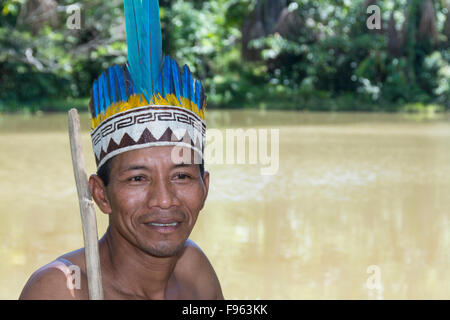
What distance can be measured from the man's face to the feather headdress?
4 centimetres

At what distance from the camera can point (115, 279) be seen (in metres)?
1.63

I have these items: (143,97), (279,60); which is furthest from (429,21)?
(143,97)

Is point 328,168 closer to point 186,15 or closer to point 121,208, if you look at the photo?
point 121,208

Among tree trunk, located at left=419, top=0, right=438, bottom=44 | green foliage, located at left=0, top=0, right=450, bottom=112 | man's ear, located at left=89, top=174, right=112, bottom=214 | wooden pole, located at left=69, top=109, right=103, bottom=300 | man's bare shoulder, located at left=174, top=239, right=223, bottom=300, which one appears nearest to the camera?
wooden pole, located at left=69, top=109, right=103, bottom=300

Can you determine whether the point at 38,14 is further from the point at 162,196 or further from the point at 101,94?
the point at 162,196

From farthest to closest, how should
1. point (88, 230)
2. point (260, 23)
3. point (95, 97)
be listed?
point (260, 23), point (95, 97), point (88, 230)

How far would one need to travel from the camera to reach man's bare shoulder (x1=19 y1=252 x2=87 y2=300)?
58.8 inches

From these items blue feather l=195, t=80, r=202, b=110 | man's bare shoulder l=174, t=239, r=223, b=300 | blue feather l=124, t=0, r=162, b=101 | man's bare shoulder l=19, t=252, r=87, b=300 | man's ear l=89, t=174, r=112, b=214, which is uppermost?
blue feather l=124, t=0, r=162, b=101

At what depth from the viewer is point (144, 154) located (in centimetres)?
147

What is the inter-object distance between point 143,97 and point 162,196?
0.74 feet

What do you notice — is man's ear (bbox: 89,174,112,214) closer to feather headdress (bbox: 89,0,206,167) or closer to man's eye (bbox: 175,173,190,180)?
feather headdress (bbox: 89,0,206,167)

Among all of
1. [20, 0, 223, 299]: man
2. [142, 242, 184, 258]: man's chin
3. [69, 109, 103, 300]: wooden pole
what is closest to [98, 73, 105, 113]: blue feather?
[20, 0, 223, 299]: man

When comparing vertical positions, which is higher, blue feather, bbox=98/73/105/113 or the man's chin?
blue feather, bbox=98/73/105/113

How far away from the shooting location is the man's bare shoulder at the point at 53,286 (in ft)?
4.90
